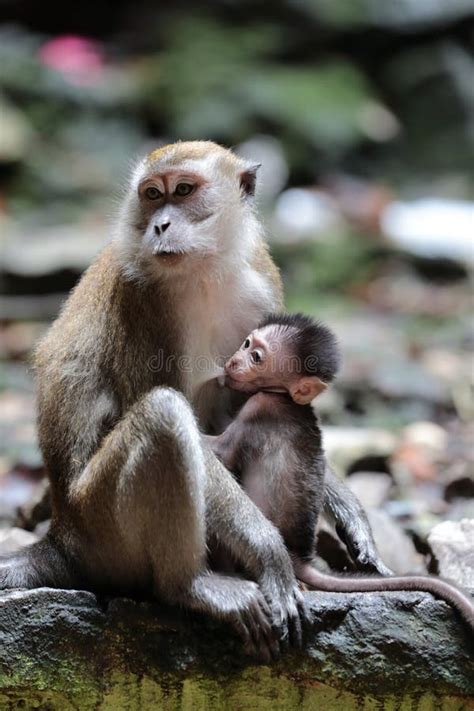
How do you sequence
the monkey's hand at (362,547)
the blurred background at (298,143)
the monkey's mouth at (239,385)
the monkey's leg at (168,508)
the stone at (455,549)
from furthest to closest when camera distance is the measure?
the blurred background at (298,143)
the stone at (455,549)
the monkey's hand at (362,547)
the monkey's mouth at (239,385)
the monkey's leg at (168,508)

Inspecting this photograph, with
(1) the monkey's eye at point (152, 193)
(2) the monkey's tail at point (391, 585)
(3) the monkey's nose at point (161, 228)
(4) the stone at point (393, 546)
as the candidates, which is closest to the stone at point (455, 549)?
(4) the stone at point (393, 546)

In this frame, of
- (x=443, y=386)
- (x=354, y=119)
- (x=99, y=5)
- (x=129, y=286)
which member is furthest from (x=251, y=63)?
(x=129, y=286)

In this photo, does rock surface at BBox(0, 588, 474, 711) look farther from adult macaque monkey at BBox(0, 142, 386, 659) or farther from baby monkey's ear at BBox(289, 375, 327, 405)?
baby monkey's ear at BBox(289, 375, 327, 405)

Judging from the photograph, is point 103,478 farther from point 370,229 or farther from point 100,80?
point 100,80

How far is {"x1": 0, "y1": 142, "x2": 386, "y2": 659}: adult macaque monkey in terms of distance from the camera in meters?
3.68

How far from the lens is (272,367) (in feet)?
13.5

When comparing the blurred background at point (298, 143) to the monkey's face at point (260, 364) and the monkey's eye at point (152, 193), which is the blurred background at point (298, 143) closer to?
the monkey's face at point (260, 364)

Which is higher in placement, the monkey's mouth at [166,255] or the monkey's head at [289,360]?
the monkey's mouth at [166,255]

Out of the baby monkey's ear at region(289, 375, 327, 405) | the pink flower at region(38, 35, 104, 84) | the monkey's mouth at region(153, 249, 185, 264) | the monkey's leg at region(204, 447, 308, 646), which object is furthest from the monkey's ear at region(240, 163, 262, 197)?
the pink flower at region(38, 35, 104, 84)

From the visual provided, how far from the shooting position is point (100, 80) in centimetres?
1608

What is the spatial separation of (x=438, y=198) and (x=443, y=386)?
6.43 m

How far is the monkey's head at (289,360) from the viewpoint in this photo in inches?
162

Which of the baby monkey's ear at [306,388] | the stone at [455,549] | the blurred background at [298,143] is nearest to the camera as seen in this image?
the baby monkey's ear at [306,388]

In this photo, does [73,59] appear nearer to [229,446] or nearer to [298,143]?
[298,143]
